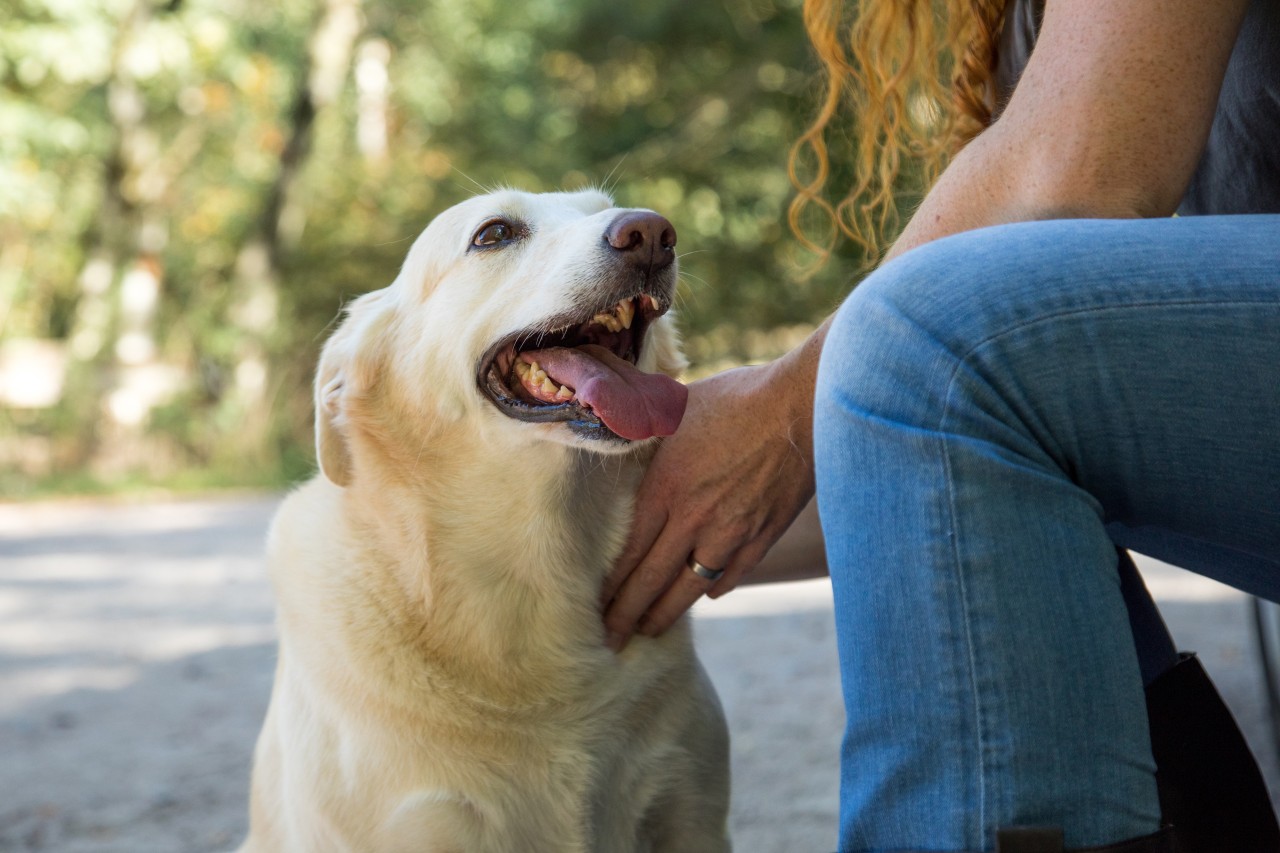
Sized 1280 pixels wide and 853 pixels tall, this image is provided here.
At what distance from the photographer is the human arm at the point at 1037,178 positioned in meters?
1.24

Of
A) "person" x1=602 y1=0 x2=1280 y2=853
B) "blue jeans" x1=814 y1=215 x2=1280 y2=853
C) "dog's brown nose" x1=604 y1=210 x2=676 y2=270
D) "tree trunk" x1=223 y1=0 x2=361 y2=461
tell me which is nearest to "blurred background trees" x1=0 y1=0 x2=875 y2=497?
"tree trunk" x1=223 y1=0 x2=361 y2=461

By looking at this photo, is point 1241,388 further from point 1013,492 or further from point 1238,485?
point 1013,492

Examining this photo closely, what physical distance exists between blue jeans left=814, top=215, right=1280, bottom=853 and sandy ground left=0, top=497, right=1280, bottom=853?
1.46 m

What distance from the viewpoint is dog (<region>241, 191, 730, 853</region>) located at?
1885 millimetres

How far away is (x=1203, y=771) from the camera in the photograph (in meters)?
1.47

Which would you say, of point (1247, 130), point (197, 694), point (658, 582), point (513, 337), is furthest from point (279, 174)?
point (1247, 130)

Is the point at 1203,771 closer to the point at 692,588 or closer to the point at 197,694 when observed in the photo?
the point at 692,588

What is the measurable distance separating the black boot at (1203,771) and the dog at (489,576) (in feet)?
2.46

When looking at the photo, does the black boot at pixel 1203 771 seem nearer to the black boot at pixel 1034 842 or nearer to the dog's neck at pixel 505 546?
the black boot at pixel 1034 842

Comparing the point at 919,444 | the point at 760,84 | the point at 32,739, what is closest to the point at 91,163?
the point at 760,84

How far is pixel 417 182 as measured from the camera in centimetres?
1343

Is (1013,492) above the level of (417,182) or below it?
above

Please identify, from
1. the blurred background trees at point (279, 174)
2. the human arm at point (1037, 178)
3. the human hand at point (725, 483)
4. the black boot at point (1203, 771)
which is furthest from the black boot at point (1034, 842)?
the blurred background trees at point (279, 174)

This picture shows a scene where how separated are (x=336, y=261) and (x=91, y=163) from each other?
2684mm
